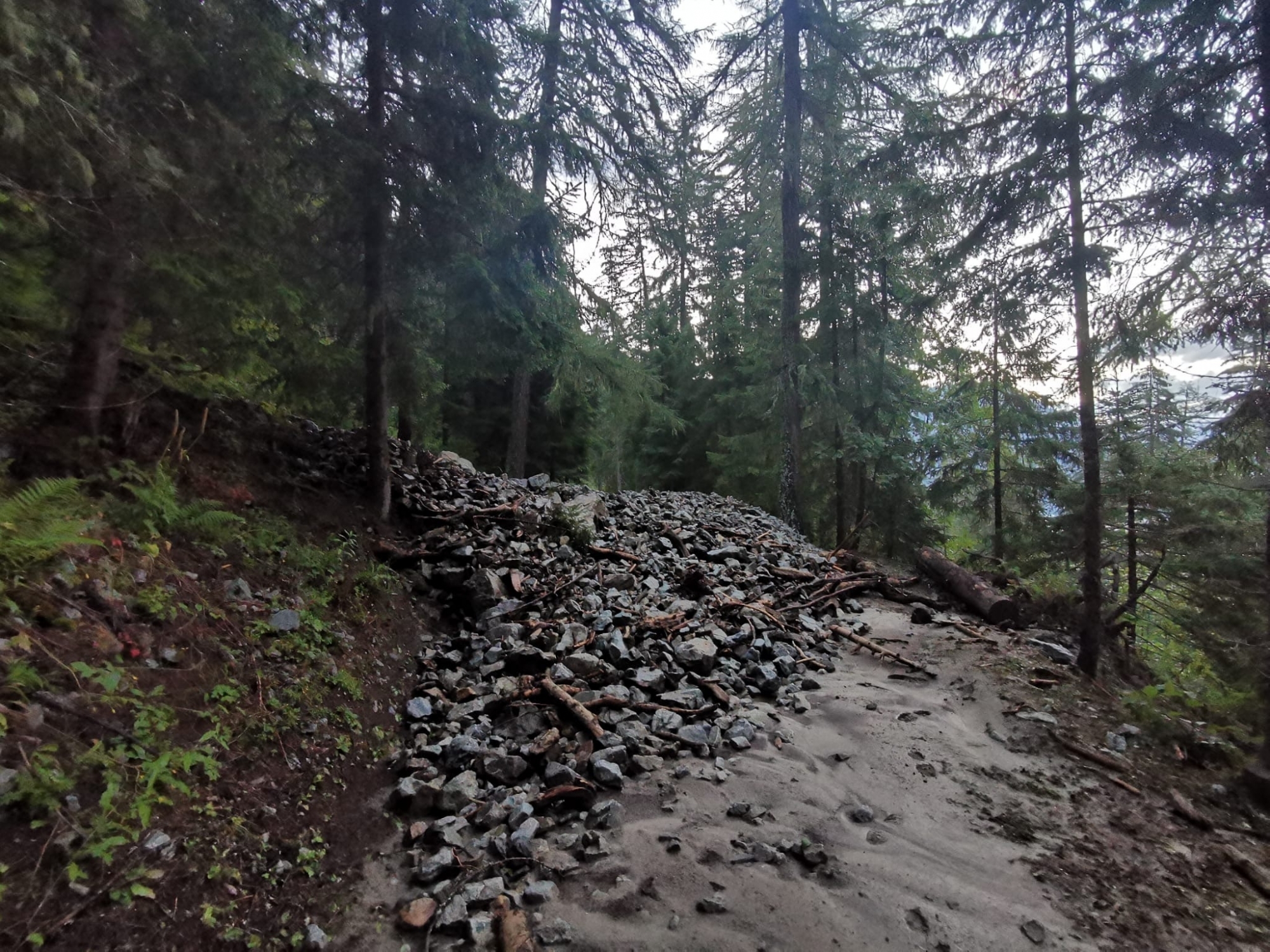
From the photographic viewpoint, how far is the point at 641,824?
3566mm

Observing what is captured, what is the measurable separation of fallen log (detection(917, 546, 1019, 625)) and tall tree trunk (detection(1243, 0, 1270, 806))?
2857mm

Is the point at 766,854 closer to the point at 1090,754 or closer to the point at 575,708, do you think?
the point at 575,708

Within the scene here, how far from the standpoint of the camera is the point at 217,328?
5.44 m

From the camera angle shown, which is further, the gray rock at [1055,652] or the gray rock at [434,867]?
the gray rock at [1055,652]

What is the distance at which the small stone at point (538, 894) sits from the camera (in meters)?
2.96

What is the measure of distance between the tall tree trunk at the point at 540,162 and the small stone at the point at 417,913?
7530 mm

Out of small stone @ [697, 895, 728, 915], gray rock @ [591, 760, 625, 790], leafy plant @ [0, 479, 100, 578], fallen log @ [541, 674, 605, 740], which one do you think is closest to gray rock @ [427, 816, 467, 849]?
gray rock @ [591, 760, 625, 790]

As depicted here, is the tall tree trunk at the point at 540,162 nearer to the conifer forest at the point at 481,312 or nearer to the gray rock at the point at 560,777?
the conifer forest at the point at 481,312

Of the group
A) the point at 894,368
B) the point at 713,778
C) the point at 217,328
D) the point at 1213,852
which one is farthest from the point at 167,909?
the point at 894,368

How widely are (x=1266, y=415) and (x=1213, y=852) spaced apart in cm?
321

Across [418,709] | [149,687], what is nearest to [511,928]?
[418,709]

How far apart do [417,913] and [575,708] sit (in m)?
1.87

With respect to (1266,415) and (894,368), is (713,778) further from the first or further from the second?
(894,368)

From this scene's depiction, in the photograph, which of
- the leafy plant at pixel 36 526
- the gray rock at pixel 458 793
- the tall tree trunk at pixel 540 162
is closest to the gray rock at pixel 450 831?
the gray rock at pixel 458 793
